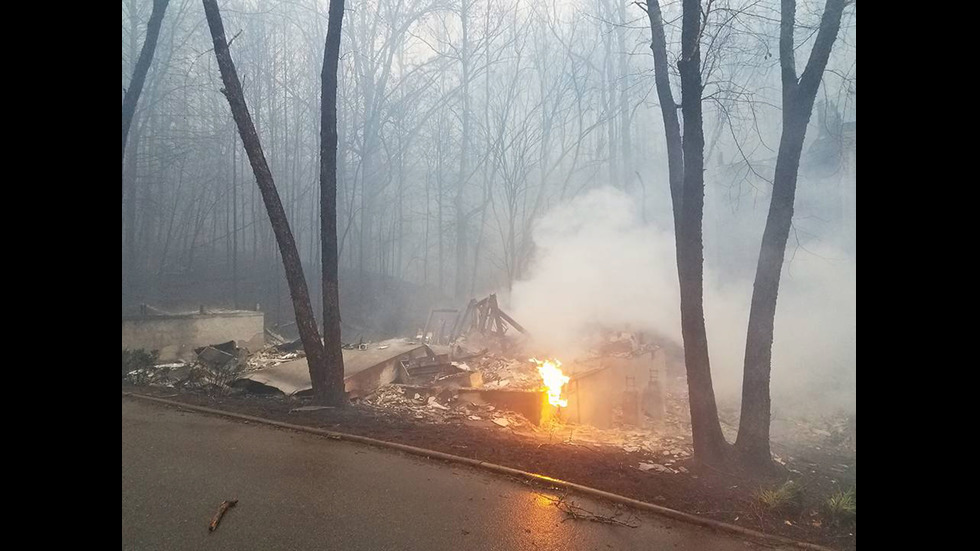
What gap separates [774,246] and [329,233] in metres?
6.30

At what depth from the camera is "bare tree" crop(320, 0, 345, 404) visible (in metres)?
7.83

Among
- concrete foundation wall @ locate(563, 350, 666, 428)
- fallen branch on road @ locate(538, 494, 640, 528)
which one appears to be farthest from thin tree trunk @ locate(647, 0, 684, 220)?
concrete foundation wall @ locate(563, 350, 666, 428)

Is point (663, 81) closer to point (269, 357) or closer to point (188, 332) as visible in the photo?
point (269, 357)

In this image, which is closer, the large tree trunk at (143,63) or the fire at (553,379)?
the fire at (553,379)

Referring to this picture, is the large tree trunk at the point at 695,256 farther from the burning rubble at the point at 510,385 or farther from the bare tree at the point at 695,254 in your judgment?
the burning rubble at the point at 510,385

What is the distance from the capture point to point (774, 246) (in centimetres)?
576

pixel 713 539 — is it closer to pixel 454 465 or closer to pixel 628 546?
pixel 628 546

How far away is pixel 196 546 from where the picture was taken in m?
3.54

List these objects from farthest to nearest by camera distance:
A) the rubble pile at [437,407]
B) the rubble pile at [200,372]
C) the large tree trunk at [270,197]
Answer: the rubble pile at [200,372] → the rubble pile at [437,407] → the large tree trunk at [270,197]

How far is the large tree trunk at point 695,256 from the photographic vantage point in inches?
229

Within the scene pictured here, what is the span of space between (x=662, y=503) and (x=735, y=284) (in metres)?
13.6

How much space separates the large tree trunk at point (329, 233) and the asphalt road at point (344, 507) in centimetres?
213

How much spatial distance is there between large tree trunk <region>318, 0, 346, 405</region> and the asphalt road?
2.13 metres

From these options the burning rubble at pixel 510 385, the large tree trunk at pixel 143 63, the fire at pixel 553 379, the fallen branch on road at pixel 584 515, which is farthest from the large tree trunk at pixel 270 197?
the fallen branch on road at pixel 584 515
